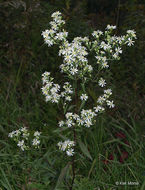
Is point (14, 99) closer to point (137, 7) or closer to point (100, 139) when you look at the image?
point (100, 139)

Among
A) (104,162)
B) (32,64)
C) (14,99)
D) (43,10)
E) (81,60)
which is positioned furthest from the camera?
(43,10)

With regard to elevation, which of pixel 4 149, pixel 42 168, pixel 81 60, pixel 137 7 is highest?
pixel 137 7

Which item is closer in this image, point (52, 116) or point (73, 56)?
point (73, 56)

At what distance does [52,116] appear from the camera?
14.0ft

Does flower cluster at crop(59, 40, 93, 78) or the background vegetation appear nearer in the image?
flower cluster at crop(59, 40, 93, 78)

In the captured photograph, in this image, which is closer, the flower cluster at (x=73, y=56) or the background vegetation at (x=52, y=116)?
the flower cluster at (x=73, y=56)

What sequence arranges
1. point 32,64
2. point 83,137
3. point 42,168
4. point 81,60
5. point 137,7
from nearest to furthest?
point 81,60 → point 42,168 → point 83,137 → point 32,64 → point 137,7

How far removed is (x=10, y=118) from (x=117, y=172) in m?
1.73

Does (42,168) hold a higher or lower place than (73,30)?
lower

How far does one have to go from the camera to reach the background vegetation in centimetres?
344

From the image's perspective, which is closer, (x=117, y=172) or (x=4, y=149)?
(x=117, y=172)

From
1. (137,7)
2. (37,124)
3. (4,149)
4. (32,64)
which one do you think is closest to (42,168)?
(4,149)

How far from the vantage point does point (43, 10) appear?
205 inches

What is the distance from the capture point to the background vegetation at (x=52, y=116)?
11.3 ft
